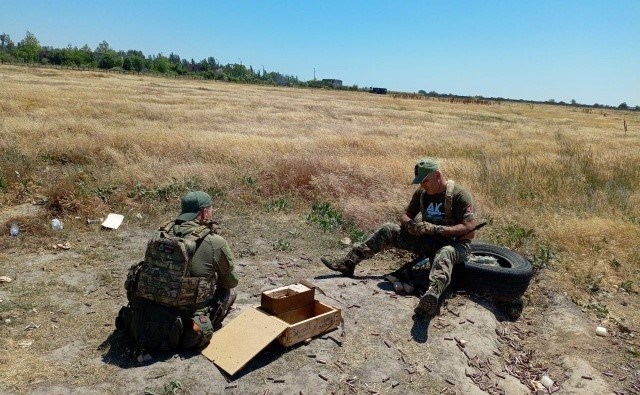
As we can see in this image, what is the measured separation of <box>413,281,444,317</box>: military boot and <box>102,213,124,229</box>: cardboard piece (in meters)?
5.02

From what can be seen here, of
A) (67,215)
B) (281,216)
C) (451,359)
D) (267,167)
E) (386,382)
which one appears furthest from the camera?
(267,167)

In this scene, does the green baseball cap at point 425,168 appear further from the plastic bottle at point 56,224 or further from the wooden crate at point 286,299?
the plastic bottle at point 56,224

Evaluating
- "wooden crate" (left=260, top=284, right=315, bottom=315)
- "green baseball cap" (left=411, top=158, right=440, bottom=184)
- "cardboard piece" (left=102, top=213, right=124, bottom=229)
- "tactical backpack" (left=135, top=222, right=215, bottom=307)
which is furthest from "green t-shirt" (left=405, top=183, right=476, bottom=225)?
"cardboard piece" (left=102, top=213, right=124, bottom=229)

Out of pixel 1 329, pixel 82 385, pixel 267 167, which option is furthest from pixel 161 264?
pixel 267 167

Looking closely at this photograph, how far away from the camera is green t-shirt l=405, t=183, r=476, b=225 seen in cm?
567

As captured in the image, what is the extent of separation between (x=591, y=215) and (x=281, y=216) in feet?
17.7

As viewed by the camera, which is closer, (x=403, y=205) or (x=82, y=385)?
(x=82, y=385)

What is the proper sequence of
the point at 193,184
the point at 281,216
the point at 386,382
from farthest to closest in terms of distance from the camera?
the point at 193,184, the point at 281,216, the point at 386,382

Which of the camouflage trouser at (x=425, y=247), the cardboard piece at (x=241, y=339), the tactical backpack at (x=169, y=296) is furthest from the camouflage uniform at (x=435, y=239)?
the tactical backpack at (x=169, y=296)

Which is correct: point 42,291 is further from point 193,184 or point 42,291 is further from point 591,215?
point 591,215

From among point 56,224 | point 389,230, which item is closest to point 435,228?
point 389,230

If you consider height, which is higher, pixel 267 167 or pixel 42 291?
pixel 267 167

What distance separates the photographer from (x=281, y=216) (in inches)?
342

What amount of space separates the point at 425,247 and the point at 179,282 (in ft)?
9.97
